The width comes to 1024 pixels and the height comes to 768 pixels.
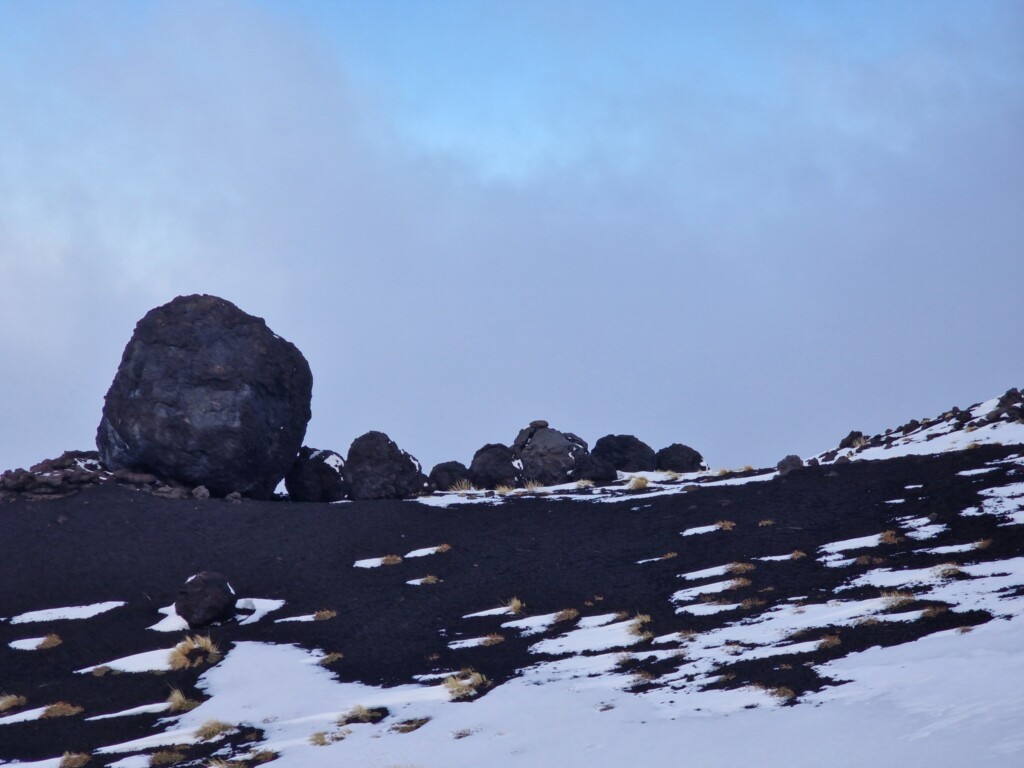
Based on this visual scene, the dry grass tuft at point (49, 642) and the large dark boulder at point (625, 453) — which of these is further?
the large dark boulder at point (625, 453)

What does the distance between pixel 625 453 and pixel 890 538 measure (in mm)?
21332

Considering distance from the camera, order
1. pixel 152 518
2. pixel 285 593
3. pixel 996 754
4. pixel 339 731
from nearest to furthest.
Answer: pixel 996 754, pixel 339 731, pixel 285 593, pixel 152 518

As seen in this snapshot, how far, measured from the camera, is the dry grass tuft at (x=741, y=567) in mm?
18891

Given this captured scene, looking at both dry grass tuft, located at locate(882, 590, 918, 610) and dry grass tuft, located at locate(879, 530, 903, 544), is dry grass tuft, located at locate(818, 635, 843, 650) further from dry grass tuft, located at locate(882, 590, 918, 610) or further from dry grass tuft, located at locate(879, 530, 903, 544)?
dry grass tuft, located at locate(879, 530, 903, 544)

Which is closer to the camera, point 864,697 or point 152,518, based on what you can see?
point 864,697

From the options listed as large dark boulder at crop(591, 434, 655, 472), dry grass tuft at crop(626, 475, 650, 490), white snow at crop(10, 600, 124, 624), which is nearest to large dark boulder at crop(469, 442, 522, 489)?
large dark boulder at crop(591, 434, 655, 472)

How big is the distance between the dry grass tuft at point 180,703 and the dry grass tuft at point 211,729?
1.32 m

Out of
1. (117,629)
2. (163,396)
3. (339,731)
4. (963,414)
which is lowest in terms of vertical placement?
(339,731)

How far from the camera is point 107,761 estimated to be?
522 inches

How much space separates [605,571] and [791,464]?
770 inches

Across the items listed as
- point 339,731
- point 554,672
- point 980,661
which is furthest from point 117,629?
point 980,661

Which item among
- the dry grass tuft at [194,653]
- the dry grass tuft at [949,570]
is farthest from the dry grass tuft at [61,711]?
the dry grass tuft at [949,570]

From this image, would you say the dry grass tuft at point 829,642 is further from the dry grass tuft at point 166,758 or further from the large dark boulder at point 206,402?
the large dark boulder at point 206,402

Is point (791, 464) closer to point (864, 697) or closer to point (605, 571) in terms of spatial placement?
point (605, 571)
